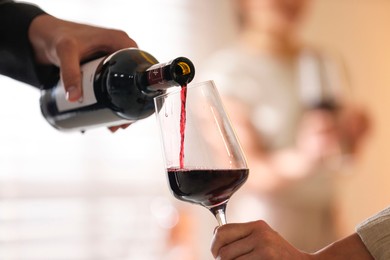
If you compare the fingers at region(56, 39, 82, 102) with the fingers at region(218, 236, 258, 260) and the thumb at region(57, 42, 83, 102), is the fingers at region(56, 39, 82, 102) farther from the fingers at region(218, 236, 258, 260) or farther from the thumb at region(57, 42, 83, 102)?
the fingers at region(218, 236, 258, 260)

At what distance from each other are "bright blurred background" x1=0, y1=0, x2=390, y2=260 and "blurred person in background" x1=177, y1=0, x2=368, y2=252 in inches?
9.2

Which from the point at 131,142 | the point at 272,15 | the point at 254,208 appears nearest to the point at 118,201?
the point at 131,142

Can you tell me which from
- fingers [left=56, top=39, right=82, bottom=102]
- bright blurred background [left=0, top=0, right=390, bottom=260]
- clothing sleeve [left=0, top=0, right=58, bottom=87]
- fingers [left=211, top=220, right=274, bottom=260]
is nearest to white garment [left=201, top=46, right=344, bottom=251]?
bright blurred background [left=0, top=0, right=390, bottom=260]

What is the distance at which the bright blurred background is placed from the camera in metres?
2.93

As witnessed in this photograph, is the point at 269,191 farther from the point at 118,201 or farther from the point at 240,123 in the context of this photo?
Answer: the point at 118,201

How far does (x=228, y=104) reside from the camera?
2711mm

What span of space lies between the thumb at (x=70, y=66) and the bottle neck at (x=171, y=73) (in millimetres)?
121

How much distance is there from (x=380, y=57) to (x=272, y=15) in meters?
1.46

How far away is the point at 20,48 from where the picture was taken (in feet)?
4.47

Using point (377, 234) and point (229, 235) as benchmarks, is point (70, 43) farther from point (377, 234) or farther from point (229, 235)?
point (377, 234)

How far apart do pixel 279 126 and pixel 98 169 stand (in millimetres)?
754

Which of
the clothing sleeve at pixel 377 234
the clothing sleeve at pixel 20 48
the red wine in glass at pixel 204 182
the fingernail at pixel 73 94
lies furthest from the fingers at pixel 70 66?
the clothing sleeve at pixel 377 234

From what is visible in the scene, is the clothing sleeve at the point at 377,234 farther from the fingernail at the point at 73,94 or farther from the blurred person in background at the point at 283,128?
the blurred person in background at the point at 283,128

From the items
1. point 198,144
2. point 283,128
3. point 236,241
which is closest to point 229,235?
point 236,241
